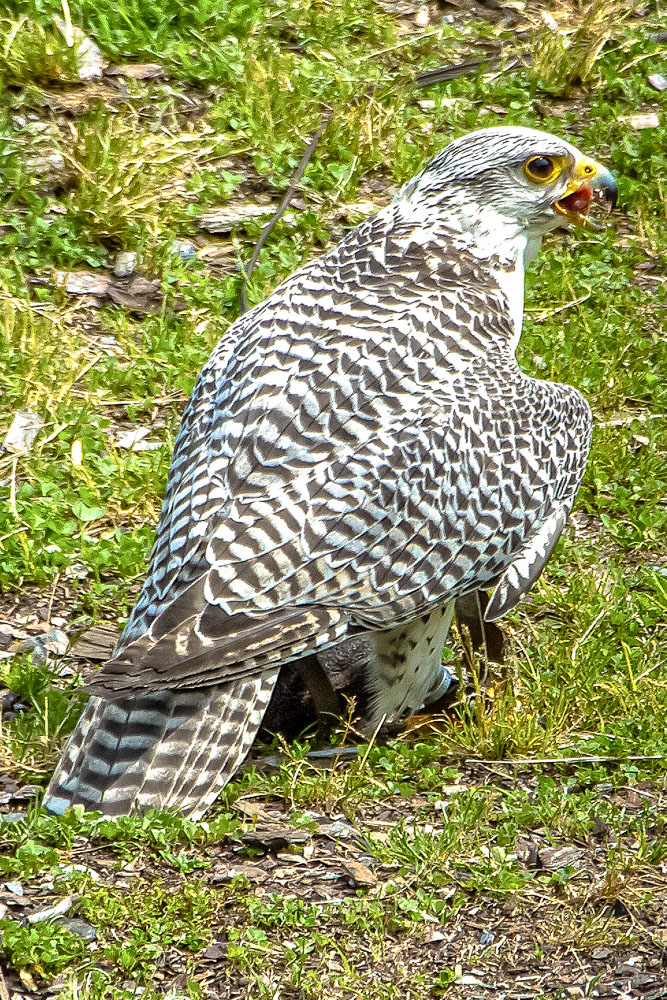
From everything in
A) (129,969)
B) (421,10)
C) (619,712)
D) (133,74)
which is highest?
(421,10)

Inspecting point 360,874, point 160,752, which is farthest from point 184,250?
point 360,874

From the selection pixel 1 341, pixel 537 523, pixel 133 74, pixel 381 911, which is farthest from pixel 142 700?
pixel 133 74

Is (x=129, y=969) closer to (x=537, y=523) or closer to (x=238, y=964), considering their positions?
(x=238, y=964)

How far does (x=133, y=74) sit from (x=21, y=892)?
5.22m

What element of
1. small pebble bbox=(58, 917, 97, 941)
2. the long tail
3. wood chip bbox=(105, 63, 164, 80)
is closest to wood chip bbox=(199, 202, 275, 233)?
wood chip bbox=(105, 63, 164, 80)

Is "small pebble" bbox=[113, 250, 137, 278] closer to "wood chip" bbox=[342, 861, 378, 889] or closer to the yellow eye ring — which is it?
the yellow eye ring

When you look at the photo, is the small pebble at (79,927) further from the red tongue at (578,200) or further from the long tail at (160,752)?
the red tongue at (578,200)

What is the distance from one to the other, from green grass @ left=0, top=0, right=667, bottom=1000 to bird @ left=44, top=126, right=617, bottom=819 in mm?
240

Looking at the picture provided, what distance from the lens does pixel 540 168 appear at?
5.28 meters

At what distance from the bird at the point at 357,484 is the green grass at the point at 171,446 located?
24 cm

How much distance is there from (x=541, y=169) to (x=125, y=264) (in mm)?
2360

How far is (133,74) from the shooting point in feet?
25.8

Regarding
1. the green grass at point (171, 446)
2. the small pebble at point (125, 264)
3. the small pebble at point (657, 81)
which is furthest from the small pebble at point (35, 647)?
the small pebble at point (657, 81)

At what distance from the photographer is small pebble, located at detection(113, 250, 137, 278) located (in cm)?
684
